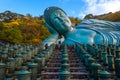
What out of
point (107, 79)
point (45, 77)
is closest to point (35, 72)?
point (45, 77)

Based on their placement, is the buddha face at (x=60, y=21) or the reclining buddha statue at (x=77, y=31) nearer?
the reclining buddha statue at (x=77, y=31)

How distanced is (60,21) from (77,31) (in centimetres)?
183

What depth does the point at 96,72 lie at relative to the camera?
8211mm

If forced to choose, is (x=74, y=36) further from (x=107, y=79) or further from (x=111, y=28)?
(x=107, y=79)

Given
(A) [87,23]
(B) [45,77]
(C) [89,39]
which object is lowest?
(B) [45,77]

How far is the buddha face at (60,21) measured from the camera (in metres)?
26.6

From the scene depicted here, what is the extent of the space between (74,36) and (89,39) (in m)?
1.48

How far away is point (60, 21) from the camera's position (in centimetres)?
2675

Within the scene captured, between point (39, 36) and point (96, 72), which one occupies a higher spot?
point (39, 36)

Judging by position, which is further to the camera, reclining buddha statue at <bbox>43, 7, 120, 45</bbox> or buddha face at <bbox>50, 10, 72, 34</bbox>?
buddha face at <bbox>50, 10, 72, 34</bbox>

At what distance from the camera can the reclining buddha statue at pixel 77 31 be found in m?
25.7

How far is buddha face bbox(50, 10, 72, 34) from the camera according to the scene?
2664cm

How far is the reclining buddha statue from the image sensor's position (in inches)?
1013

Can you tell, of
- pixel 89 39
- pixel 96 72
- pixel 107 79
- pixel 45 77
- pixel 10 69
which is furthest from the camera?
pixel 89 39
